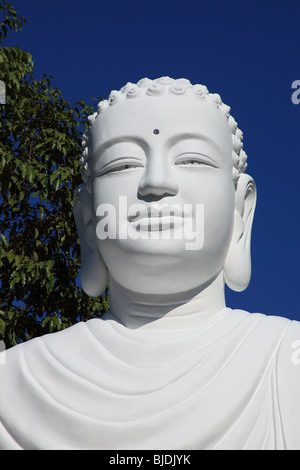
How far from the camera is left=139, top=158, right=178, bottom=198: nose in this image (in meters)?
3.88

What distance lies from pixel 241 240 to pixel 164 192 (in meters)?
0.73

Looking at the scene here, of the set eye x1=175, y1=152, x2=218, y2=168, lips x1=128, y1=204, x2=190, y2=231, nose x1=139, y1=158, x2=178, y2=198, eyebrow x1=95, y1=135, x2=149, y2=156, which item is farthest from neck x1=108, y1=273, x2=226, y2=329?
eyebrow x1=95, y1=135, x2=149, y2=156

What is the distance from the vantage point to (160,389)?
3.72 meters

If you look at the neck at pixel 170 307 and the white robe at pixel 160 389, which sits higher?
the neck at pixel 170 307

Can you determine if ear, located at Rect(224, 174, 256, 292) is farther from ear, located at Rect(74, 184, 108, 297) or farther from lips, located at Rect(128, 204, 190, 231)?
ear, located at Rect(74, 184, 108, 297)

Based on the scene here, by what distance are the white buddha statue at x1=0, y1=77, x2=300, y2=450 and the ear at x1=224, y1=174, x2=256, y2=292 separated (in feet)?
0.03

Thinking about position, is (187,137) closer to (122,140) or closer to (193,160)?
(193,160)

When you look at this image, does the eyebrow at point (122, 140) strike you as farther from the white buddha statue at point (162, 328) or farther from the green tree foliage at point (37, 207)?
the green tree foliage at point (37, 207)

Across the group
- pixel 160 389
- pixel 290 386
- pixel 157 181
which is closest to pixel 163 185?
pixel 157 181

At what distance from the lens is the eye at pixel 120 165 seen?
4027 mm

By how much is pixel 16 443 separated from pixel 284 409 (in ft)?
4.36

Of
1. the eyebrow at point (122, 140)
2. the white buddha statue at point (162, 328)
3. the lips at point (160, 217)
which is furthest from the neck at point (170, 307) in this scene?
the eyebrow at point (122, 140)

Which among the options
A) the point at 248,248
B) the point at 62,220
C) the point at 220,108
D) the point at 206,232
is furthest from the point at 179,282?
the point at 62,220

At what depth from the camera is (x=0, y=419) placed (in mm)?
3908
